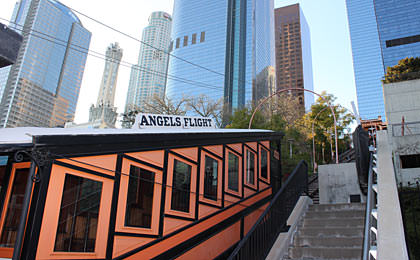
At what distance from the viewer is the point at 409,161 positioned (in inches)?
467

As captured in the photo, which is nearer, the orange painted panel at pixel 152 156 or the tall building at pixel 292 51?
the orange painted panel at pixel 152 156

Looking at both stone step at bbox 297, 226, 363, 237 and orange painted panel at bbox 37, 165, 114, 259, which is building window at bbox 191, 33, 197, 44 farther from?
orange painted panel at bbox 37, 165, 114, 259

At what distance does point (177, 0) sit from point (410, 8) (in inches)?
3176

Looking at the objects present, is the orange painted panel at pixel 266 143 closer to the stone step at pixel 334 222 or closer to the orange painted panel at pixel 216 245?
the orange painted panel at pixel 216 245

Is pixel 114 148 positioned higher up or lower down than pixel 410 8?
lower down

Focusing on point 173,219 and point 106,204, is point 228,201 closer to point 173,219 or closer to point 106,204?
point 173,219

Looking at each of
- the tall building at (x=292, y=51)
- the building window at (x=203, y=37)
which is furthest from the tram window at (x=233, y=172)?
the tall building at (x=292, y=51)

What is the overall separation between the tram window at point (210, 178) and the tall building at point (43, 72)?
84.2 meters

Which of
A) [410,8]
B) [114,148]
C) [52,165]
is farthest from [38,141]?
[410,8]

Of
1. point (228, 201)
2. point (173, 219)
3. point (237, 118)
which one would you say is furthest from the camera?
point (237, 118)

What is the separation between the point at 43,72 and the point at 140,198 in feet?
357

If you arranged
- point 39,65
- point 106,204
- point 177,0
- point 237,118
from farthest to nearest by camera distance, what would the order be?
point 177,0 → point 39,65 → point 237,118 → point 106,204

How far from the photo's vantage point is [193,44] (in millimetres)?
99562

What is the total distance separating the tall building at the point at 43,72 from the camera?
84625 mm
